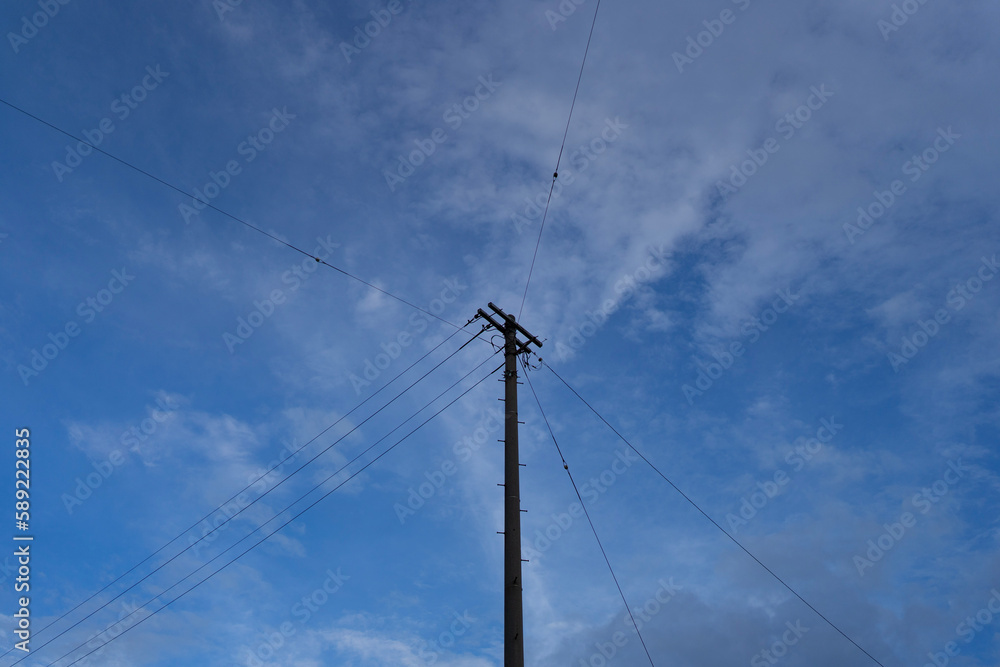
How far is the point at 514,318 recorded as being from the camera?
1855 cm

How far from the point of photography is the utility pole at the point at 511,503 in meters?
13.9

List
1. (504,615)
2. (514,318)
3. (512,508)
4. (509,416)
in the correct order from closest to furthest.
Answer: (504,615), (512,508), (509,416), (514,318)

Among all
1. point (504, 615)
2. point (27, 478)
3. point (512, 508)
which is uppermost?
point (27, 478)

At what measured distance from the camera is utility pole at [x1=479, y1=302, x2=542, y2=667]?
546 inches

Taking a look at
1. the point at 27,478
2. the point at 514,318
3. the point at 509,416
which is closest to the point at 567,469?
the point at 509,416

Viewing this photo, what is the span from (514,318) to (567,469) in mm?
4489

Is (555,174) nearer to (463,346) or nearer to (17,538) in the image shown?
(463,346)

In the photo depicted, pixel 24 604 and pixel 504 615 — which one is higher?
pixel 24 604

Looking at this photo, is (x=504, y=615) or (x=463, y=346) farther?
(x=463, y=346)

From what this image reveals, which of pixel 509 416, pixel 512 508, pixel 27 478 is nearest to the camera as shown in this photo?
pixel 512 508

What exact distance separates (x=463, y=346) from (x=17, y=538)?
14204mm

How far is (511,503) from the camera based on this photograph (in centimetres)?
1530

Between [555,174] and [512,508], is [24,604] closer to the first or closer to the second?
[512,508]

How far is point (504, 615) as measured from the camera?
1419cm
